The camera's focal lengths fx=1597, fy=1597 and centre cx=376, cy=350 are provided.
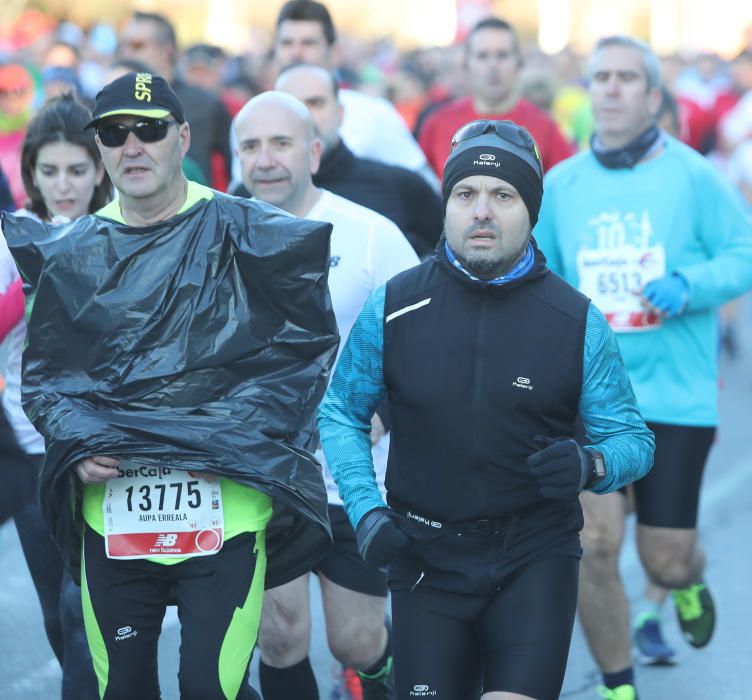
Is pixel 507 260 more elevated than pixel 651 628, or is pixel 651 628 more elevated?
pixel 507 260

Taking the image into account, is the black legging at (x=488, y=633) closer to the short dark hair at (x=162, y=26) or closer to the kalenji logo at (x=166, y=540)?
the kalenji logo at (x=166, y=540)

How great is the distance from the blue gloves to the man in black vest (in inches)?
61.2

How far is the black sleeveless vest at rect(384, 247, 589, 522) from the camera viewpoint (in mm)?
4230

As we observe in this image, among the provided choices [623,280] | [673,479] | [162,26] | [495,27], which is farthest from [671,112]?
[162,26]

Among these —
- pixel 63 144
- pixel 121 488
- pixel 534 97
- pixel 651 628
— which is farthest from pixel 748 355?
pixel 121 488

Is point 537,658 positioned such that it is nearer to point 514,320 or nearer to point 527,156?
point 514,320

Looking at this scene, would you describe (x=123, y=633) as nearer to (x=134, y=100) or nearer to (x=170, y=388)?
(x=170, y=388)

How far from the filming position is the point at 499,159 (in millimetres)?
4258

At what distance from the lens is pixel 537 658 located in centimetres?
414

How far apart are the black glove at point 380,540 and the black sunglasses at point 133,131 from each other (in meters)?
1.26

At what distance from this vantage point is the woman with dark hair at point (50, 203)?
17.8ft

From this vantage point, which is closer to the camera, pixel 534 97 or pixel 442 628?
pixel 442 628

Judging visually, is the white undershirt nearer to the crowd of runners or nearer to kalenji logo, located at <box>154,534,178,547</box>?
the crowd of runners

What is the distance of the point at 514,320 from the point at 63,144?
2066 mm
